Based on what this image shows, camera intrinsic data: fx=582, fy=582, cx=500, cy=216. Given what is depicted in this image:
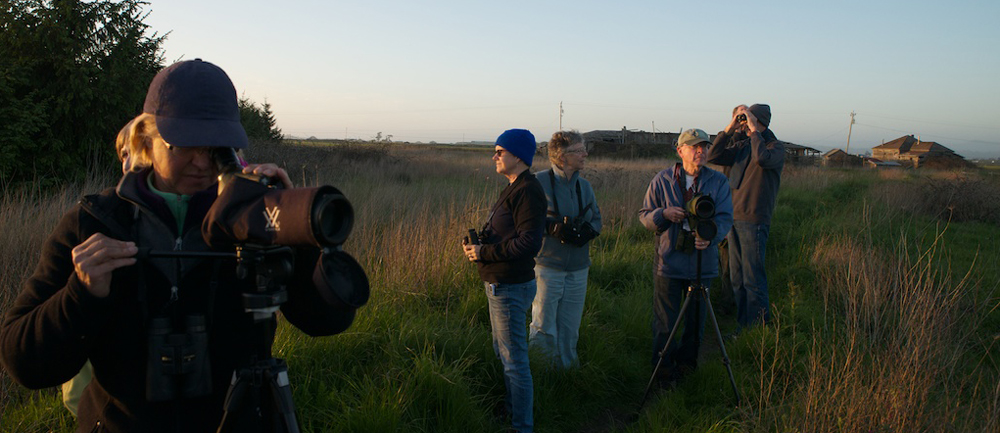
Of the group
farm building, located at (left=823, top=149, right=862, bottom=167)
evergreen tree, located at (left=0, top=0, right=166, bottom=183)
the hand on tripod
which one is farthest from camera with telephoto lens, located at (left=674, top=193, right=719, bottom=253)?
farm building, located at (left=823, top=149, right=862, bottom=167)

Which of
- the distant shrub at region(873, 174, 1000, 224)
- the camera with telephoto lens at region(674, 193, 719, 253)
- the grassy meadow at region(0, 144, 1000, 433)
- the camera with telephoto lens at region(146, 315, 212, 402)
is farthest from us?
the distant shrub at region(873, 174, 1000, 224)

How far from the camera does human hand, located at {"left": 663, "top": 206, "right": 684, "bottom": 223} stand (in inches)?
166

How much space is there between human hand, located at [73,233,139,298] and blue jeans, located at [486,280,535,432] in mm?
2388

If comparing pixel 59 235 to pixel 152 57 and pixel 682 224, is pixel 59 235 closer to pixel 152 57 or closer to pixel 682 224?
pixel 682 224

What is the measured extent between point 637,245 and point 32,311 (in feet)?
24.5

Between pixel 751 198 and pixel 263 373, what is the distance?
5.01 meters

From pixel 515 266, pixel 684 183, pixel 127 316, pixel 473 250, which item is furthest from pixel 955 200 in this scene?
pixel 127 316

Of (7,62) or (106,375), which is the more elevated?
(7,62)

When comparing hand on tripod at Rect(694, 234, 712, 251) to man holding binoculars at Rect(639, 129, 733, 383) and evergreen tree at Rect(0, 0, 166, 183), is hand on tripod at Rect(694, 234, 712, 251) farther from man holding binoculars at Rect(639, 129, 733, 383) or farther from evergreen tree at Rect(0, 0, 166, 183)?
evergreen tree at Rect(0, 0, 166, 183)

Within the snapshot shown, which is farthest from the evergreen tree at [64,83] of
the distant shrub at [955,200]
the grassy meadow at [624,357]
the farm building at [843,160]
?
the farm building at [843,160]

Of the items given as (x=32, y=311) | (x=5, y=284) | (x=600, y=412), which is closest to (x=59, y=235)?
(x=32, y=311)

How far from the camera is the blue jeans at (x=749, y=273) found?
5.26 m

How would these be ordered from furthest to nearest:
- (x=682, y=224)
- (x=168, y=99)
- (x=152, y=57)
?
(x=152, y=57) < (x=682, y=224) < (x=168, y=99)

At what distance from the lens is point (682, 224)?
14.3ft
